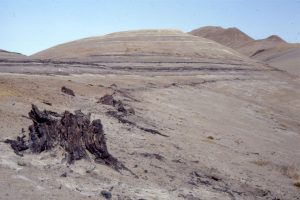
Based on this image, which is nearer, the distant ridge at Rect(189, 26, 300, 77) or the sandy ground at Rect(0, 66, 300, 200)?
the sandy ground at Rect(0, 66, 300, 200)

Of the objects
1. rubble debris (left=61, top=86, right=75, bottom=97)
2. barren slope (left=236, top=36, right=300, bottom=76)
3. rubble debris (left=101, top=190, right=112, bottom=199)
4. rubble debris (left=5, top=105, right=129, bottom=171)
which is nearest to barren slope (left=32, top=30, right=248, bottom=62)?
barren slope (left=236, top=36, right=300, bottom=76)

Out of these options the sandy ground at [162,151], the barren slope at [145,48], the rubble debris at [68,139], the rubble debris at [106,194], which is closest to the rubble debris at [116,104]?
Result: the sandy ground at [162,151]

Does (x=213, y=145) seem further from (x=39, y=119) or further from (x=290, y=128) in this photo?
(x=290, y=128)

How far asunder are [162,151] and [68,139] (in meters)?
3.32

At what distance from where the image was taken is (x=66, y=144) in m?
12.0

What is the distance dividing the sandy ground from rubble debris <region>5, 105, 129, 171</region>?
282 millimetres

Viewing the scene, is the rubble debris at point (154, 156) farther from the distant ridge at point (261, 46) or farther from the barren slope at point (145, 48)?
the distant ridge at point (261, 46)

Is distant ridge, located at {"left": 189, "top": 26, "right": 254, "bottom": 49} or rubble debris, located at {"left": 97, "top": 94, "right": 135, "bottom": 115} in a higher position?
distant ridge, located at {"left": 189, "top": 26, "right": 254, "bottom": 49}

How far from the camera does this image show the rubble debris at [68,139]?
1177cm

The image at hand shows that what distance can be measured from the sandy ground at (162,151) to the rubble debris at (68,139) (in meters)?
0.28

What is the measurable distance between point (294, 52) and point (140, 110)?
9517 centimetres

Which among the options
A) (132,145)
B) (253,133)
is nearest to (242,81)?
(253,133)

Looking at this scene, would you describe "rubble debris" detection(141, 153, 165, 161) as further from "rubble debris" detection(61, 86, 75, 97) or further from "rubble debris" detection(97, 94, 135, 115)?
"rubble debris" detection(61, 86, 75, 97)

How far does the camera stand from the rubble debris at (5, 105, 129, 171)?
11769mm
